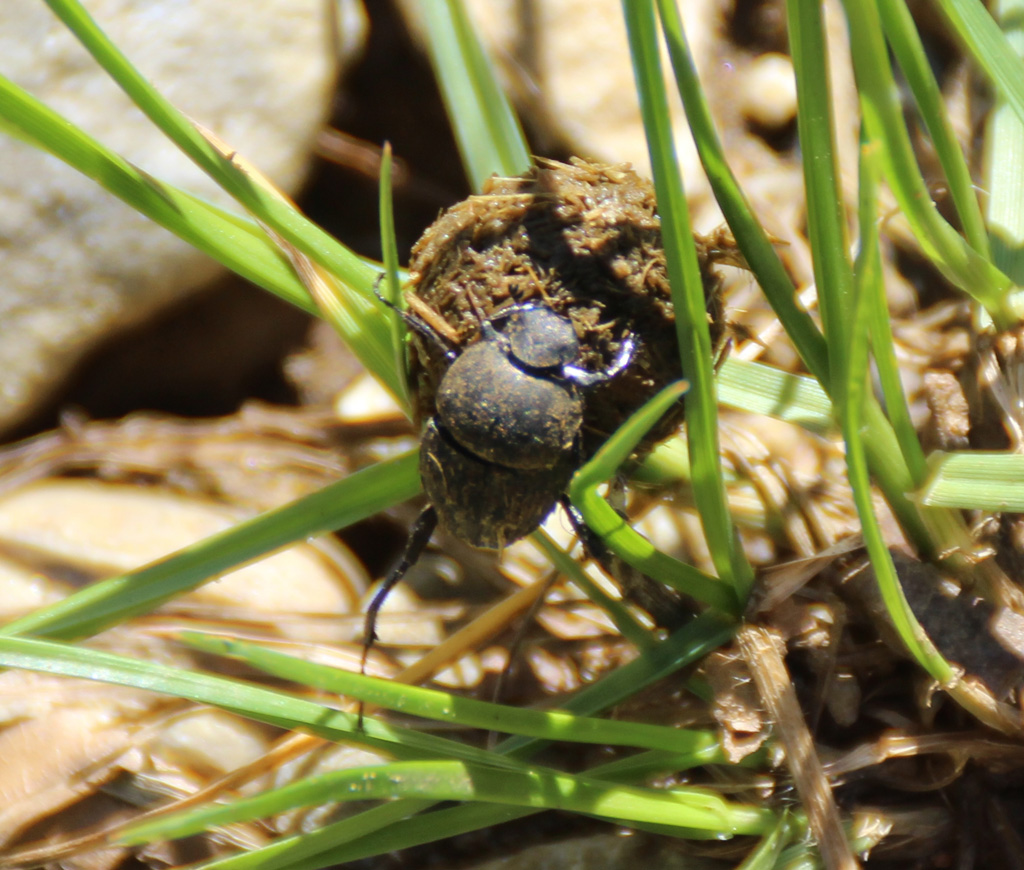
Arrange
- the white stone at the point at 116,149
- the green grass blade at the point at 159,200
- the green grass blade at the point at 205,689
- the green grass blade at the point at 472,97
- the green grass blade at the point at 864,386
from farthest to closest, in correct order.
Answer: the white stone at the point at 116,149
the green grass blade at the point at 472,97
the green grass blade at the point at 159,200
the green grass blade at the point at 205,689
the green grass blade at the point at 864,386

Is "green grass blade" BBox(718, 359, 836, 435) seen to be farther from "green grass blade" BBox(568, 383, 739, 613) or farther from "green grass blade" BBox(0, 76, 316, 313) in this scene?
"green grass blade" BBox(0, 76, 316, 313)

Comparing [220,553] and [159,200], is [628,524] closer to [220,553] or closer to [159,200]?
[220,553]

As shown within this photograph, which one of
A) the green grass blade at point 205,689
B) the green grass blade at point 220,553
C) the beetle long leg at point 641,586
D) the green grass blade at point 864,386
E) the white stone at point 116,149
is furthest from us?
the white stone at point 116,149

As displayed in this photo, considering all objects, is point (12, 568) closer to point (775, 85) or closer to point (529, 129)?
point (529, 129)

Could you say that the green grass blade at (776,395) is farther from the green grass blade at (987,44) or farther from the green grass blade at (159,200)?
the green grass blade at (159,200)

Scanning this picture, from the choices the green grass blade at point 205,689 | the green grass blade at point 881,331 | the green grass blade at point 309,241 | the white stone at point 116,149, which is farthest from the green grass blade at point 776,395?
the white stone at point 116,149

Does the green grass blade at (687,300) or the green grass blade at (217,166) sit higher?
Result: the green grass blade at (217,166)

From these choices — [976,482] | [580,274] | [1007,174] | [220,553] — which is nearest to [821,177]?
[580,274]
